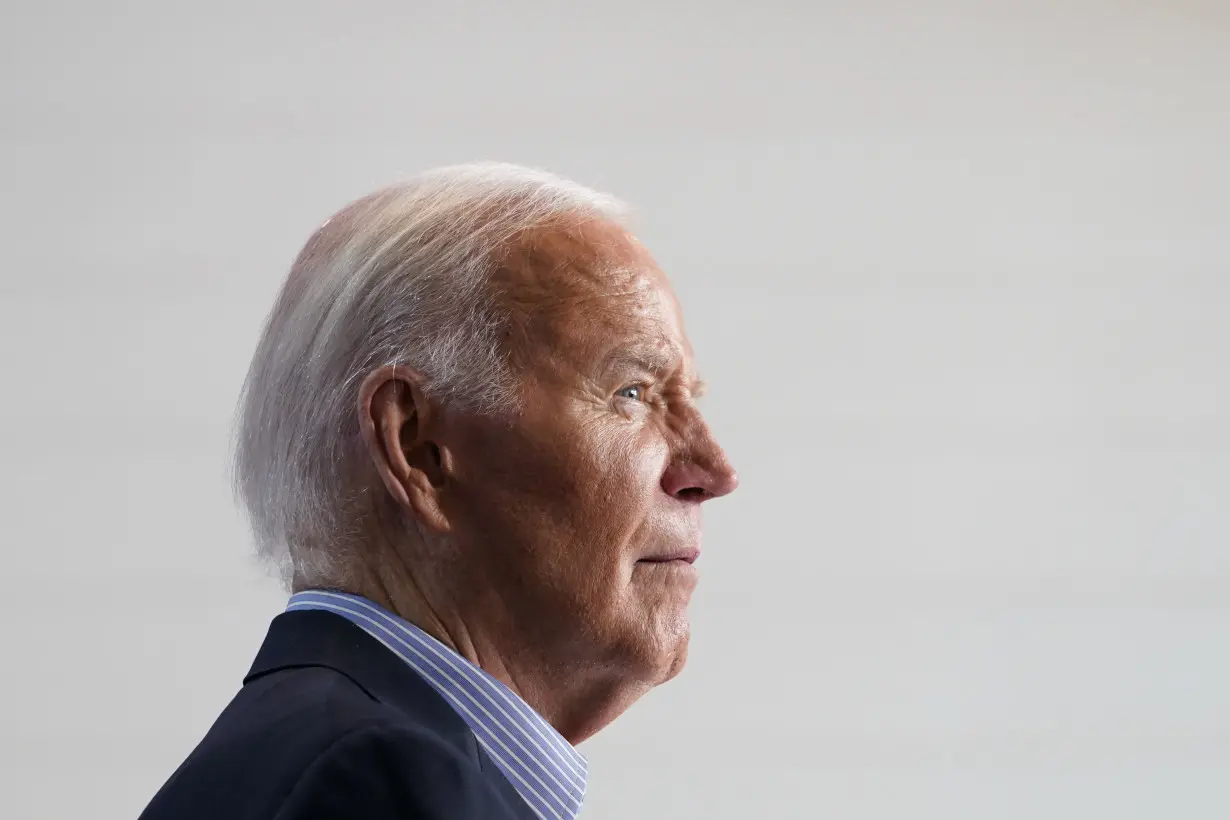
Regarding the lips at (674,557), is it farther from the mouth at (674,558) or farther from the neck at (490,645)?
the neck at (490,645)

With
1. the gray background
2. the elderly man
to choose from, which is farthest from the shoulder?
the gray background

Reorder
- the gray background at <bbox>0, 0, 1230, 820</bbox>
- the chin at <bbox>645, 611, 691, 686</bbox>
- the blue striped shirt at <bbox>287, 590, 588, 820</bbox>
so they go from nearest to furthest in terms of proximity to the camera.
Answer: the blue striped shirt at <bbox>287, 590, 588, 820</bbox> < the chin at <bbox>645, 611, 691, 686</bbox> < the gray background at <bbox>0, 0, 1230, 820</bbox>

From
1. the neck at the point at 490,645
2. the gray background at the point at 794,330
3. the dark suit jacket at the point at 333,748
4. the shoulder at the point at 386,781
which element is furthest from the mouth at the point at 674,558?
the gray background at the point at 794,330

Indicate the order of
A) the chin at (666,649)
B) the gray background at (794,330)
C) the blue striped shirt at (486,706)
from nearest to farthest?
the blue striped shirt at (486,706), the chin at (666,649), the gray background at (794,330)

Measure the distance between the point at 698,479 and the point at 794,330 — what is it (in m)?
1.69

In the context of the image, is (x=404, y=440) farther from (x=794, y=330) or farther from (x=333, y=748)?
(x=794, y=330)

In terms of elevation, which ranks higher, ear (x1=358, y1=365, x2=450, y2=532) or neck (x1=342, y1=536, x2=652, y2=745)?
ear (x1=358, y1=365, x2=450, y2=532)

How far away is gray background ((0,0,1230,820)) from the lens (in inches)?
108

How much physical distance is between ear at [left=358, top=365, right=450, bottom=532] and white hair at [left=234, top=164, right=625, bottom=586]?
0.06 feet

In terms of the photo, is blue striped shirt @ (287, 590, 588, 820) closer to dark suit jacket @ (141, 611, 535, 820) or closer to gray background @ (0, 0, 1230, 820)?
dark suit jacket @ (141, 611, 535, 820)

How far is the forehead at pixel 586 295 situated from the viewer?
125 cm

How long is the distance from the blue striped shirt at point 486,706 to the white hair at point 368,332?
0.07m

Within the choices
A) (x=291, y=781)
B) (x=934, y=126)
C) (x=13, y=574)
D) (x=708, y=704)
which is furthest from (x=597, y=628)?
(x=934, y=126)

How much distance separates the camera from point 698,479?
1291 millimetres
